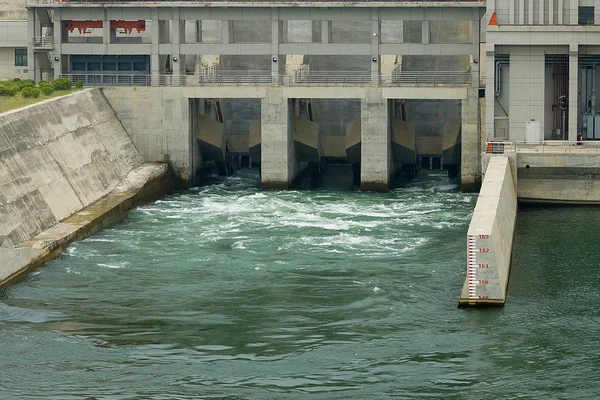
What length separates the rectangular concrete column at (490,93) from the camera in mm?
80562

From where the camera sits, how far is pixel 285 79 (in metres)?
93.6

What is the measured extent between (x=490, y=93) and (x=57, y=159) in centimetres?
2688

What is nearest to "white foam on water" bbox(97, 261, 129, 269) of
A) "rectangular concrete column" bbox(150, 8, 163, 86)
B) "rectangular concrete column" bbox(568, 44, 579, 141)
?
"rectangular concrete column" bbox(150, 8, 163, 86)

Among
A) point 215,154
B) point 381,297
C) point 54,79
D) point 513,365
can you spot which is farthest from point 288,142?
point 513,365

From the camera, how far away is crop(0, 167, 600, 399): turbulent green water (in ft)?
134

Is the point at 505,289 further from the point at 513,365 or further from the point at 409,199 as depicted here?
the point at 409,199

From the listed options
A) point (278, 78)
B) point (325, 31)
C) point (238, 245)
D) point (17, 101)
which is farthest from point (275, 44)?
point (238, 245)

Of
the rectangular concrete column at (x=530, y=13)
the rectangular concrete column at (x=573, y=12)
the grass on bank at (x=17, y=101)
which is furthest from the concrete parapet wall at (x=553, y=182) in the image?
the grass on bank at (x=17, y=101)

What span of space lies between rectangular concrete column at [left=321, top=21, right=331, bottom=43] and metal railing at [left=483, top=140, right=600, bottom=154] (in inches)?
587

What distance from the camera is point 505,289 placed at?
2039 inches

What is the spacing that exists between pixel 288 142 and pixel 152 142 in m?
8.84

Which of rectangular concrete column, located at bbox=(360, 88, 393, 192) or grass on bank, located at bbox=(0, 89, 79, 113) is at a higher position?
grass on bank, located at bbox=(0, 89, 79, 113)

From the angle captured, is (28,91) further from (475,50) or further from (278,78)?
(475,50)

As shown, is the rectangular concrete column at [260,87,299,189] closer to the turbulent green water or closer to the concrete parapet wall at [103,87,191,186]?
the concrete parapet wall at [103,87,191,186]
